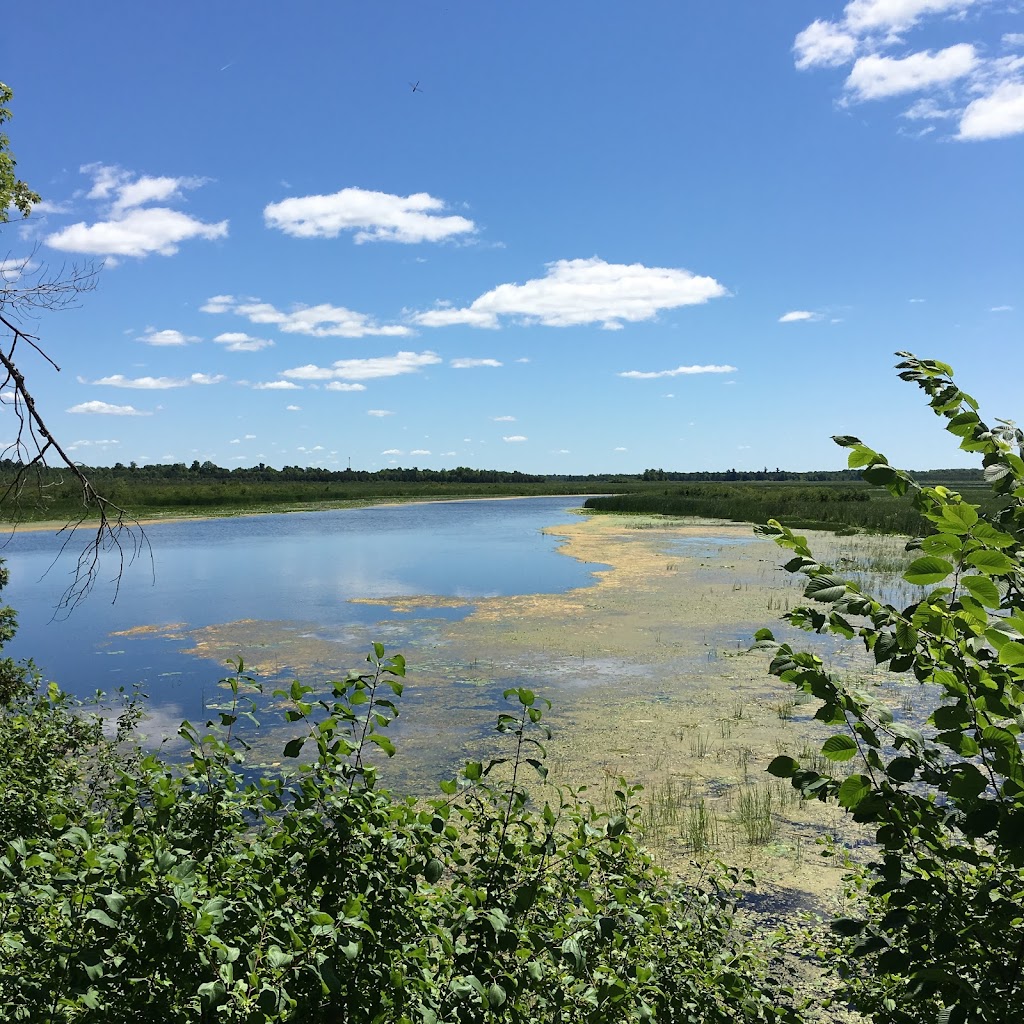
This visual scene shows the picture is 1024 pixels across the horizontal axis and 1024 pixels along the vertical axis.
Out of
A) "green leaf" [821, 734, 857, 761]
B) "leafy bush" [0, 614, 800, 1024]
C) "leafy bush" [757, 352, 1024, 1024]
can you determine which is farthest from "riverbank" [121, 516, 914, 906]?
"green leaf" [821, 734, 857, 761]

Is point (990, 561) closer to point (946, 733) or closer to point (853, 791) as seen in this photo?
point (946, 733)

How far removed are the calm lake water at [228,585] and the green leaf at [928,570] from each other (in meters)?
6.74

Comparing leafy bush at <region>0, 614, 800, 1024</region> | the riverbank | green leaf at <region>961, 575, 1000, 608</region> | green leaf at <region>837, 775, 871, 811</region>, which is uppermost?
green leaf at <region>961, 575, 1000, 608</region>

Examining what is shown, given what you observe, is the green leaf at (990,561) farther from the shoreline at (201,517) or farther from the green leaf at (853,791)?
the shoreline at (201,517)

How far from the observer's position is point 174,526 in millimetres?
45344

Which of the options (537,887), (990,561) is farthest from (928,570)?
(537,887)

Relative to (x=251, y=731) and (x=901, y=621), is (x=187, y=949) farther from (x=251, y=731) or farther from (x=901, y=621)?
(x=251, y=731)

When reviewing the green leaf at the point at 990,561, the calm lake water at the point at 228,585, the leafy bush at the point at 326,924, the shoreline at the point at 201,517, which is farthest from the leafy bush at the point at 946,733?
the shoreline at the point at 201,517

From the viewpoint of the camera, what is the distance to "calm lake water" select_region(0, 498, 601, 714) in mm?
12977

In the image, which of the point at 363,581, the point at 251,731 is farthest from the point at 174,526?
the point at 251,731

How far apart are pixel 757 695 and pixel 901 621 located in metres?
9.93

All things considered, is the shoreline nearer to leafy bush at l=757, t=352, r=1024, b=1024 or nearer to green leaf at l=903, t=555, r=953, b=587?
leafy bush at l=757, t=352, r=1024, b=1024

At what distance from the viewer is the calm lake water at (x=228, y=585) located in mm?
12977

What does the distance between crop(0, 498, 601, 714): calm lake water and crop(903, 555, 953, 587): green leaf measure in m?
6.74
